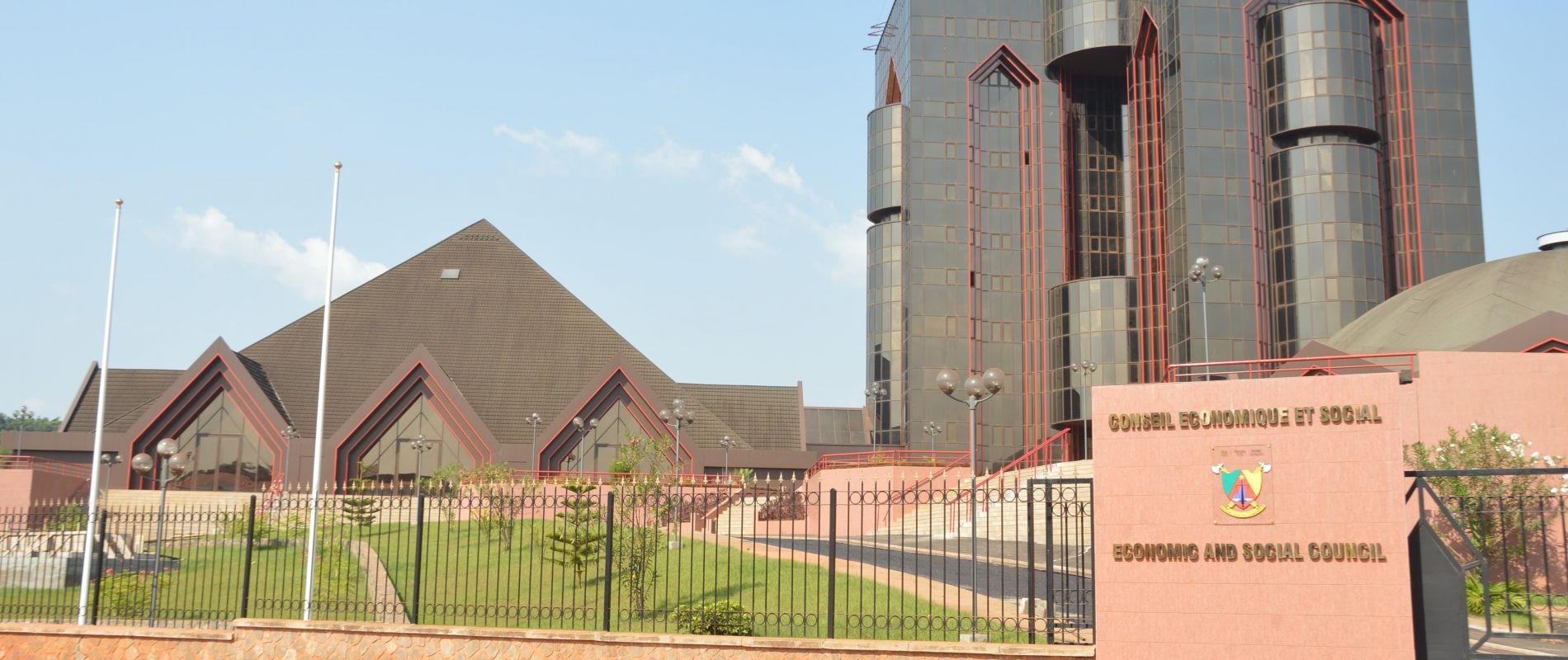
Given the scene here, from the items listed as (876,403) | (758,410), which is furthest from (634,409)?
(876,403)

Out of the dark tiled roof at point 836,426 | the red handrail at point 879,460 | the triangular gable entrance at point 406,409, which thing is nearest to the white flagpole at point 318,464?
the red handrail at point 879,460

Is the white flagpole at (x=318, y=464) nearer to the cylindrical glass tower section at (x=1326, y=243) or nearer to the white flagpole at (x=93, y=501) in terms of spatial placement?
the white flagpole at (x=93, y=501)

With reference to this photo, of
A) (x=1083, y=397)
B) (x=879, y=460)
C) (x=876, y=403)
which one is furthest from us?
(x=876, y=403)

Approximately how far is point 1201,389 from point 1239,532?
1644 millimetres

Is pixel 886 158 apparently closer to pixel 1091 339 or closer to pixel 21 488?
pixel 1091 339

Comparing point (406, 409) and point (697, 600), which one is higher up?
point (406, 409)

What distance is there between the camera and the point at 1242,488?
13.7 metres

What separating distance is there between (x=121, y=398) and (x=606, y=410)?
1000 inches

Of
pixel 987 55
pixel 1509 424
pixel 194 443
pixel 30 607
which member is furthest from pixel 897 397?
pixel 30 607

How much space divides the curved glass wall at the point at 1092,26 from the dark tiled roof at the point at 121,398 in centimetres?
4749

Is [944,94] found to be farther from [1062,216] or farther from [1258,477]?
[1258,477]

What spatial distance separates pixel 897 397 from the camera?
63.2m

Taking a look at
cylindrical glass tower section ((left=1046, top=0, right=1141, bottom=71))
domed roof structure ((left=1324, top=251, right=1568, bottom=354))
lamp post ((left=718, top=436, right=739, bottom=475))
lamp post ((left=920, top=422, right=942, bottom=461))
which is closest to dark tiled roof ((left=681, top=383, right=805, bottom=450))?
lamp post ((left=718, top=436, right=739, bottom=475))

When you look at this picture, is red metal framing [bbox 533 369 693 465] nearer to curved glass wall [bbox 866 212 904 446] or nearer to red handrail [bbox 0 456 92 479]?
curved glass wall [bbox 866 212 904 446]
